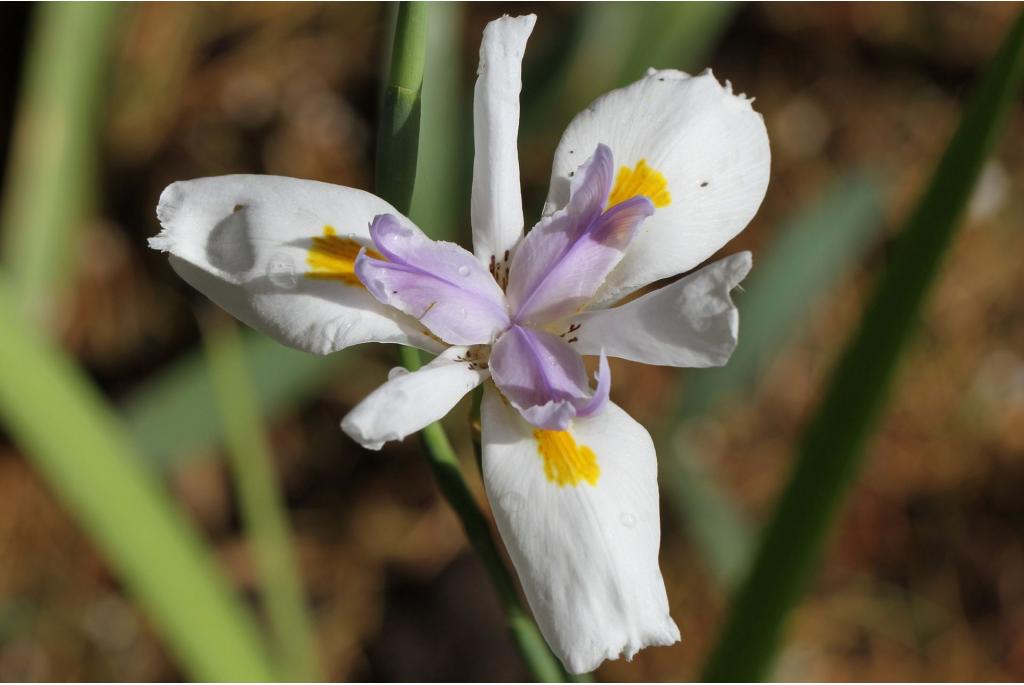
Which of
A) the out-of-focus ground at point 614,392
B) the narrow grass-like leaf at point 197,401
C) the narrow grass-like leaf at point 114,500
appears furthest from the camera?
the out-of-focus ground at point 614,392

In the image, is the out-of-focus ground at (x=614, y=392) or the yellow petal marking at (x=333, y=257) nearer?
the yellow petal marking at (x=333, y=257)

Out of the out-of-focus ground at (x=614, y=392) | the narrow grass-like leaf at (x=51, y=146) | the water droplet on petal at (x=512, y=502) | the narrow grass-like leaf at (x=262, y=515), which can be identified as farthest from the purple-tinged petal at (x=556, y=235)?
the narrow grass-like leaf at (x=51, y=146)

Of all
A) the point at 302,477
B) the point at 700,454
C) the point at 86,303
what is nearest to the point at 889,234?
the point at 700,454

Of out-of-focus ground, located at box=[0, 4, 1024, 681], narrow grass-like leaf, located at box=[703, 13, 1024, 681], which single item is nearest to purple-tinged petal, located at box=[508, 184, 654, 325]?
narrow grass-like leaf, located at box=[703, 13, 1024, 681]

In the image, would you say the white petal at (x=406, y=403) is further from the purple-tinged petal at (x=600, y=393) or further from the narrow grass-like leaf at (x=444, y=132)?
the narrow grass-like leaf at (x=444, y=132)

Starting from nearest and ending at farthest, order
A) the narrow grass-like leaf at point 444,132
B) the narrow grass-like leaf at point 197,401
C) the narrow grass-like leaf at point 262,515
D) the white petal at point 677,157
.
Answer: the white petal at point 677,157
the narrow grass-like leaf at point 262,515
the narrow grass-like leaf at point 444,132
the narrow grass-like leaf at point 197,401

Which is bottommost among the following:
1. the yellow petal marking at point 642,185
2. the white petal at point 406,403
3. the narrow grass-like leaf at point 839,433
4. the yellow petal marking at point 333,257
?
the narrow grass-like leaf at point 839,433

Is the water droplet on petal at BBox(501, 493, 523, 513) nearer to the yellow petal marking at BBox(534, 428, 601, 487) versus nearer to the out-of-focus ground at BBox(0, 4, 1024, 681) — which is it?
the yellow petal marking at BBox(534, 428, 601, 487)

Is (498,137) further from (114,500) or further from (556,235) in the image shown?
(114,500)

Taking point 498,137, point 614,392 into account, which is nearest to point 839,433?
point 498,137
